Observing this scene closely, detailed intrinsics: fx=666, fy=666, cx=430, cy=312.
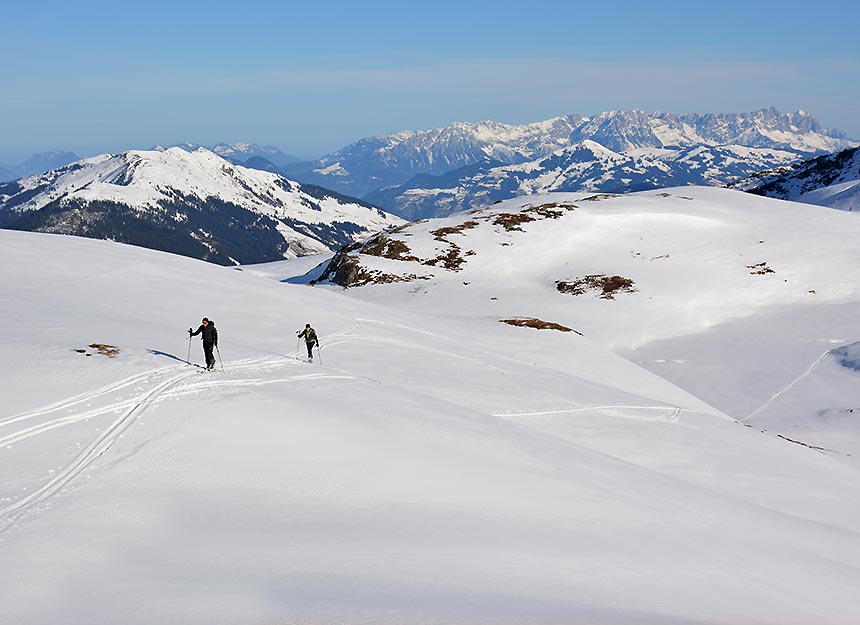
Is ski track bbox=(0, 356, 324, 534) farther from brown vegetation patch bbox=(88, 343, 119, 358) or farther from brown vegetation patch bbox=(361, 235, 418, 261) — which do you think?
brown vegetation patch bbox=(361, 235, 418, 261)

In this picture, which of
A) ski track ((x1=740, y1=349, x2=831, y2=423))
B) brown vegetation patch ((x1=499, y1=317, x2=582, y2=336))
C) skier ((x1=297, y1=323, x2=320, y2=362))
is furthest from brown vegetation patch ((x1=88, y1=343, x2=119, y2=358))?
ski track ((x1=740, y1=349, x2=831, y2=423))

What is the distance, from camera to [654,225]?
86.3 m

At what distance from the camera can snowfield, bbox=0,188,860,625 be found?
12.2 m

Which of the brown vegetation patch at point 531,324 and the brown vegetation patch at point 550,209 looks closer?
the brown vegetation patch at point 531,324

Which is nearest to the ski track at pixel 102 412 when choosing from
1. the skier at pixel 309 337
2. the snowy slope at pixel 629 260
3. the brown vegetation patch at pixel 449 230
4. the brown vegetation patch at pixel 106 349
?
the brown vegetation patch at pixel 106 349

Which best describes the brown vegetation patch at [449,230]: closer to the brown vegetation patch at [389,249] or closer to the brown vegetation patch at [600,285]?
the brown vegetation patch at [389,249]

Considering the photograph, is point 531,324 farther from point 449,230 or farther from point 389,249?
point 449,230

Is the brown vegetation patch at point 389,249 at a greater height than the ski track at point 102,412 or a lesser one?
greater

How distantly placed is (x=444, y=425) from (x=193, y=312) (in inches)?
775

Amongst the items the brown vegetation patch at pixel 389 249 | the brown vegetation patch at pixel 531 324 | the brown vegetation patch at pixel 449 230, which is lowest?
the brown vegetation patch at pixel 531 324

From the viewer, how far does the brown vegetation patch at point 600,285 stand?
70.3 meters

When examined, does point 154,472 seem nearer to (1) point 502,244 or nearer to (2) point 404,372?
(2) point 404,372

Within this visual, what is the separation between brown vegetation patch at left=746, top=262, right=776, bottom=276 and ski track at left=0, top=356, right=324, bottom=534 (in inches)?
2410

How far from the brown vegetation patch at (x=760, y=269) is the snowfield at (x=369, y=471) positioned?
26.0 m
